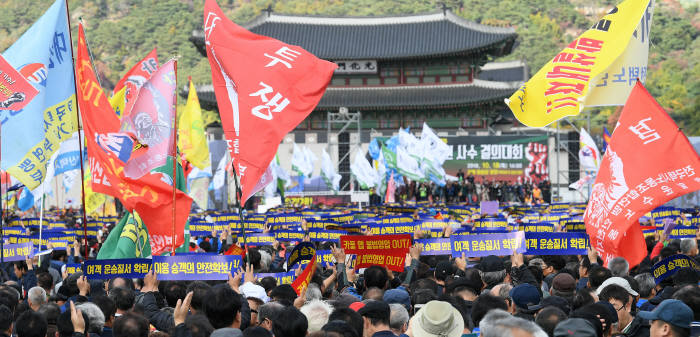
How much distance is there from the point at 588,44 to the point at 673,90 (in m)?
60.8

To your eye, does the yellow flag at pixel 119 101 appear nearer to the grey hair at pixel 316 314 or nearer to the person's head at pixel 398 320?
the grey hair at pixel 316 314

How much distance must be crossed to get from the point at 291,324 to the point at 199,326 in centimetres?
65

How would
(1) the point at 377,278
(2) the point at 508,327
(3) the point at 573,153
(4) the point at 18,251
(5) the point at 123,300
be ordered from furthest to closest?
(3) the point at 573,153, (4) the point at 18,251, (1) the point at 377,278, (5) the point at 123,300, (2) the point at 508,327

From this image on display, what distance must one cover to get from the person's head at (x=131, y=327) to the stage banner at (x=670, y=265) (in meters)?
4.32

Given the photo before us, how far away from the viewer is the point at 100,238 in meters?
14.8

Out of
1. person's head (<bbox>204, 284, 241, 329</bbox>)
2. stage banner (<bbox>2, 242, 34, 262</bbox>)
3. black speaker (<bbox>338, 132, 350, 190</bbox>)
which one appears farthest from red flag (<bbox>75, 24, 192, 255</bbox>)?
black speaker (<bbox>338, 132, 350, 190</bbox>)

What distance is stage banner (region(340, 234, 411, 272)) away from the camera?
8.02 meters

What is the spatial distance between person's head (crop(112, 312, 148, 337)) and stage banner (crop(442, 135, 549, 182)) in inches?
1503

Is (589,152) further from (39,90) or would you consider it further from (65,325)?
(65,325)

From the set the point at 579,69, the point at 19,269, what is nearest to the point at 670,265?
the point at 579,69

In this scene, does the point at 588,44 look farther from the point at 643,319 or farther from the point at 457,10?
the point at 457,10

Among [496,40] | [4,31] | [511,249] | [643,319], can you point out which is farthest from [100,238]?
[4,31]

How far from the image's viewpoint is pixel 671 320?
15.4 feet

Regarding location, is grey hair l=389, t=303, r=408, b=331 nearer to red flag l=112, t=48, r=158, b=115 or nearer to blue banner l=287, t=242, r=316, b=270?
blue banner l=287, t=242, r=316, b=270
